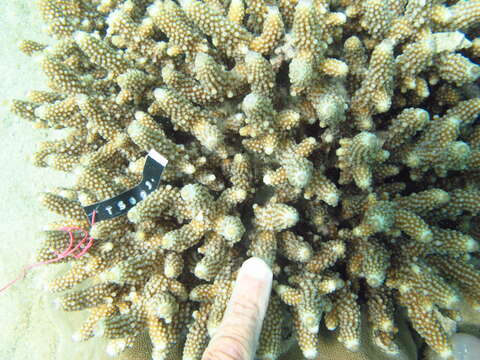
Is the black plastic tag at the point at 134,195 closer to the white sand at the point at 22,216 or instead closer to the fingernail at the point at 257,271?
the fingernail at the point at 257,271

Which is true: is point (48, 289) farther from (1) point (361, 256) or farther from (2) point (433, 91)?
(2) point (433, 91)

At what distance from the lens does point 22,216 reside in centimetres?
357

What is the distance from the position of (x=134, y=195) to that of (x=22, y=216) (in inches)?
98.9

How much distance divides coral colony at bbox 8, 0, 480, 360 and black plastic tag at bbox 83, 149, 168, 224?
77 millimetres

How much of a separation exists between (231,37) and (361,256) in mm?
1694

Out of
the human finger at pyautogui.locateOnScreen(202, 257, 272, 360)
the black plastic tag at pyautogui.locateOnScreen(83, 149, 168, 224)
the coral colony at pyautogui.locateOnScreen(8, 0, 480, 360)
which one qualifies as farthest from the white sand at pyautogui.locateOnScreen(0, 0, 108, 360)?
the human finger at pyautogui.locateOnScreen(202, 257, 272, 360)

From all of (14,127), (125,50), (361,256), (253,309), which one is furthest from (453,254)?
(14,127)

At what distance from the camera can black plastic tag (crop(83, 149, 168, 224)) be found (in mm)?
1887

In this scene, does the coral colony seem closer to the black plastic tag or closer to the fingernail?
the black plastic tag

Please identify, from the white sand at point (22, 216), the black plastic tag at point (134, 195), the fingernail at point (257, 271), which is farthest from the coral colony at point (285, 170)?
the white sand at point (22, 216)

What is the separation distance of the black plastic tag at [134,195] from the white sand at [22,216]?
140 cm

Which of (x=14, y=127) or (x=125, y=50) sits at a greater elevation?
(x=125, y=50)

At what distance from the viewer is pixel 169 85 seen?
6.72 feet

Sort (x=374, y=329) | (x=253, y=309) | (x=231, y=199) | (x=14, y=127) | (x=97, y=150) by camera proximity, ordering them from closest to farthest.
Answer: (x=253, y=309), (x=231, y=199), (x=374, y=329), (x=97, y=150), (x=14, y=127)
